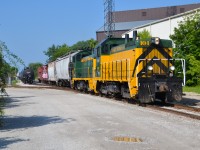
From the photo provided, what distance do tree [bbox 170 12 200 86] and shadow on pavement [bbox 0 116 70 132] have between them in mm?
25567

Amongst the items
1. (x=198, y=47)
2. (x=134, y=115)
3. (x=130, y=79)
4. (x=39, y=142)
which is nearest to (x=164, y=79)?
(x=130, y=79)

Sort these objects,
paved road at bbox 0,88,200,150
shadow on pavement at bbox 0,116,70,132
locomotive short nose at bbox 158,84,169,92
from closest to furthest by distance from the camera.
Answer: paved road at bbox 0,88,200,150, shadow on pavement at bbox 0,116,70,132, locomotive short nose at bbox 158,84,169,92

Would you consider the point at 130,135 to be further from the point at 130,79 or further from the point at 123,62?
the point at 123,62

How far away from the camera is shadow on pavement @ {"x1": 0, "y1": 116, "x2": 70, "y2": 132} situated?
37.8 ft

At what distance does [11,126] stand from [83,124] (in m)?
2.09

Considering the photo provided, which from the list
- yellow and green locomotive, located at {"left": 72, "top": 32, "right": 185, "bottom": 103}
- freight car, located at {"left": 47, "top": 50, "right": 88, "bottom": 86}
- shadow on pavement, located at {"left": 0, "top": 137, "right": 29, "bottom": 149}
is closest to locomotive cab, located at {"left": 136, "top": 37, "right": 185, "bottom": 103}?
yellow and green locomotive, located at {"left": 72, "top": 32, "right": 185, "bottom": 103}

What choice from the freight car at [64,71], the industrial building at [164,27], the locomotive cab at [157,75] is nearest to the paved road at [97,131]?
the locomotive cab at [157,75]

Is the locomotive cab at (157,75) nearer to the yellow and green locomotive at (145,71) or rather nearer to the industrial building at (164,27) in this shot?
the yellow and green locomotive at (145,71)

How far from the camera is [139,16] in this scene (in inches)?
5212

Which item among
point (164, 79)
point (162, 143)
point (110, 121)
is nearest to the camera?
point (162, 143)

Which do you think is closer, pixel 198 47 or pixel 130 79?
pixel 130 79

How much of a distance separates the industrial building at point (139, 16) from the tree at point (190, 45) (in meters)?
74.7

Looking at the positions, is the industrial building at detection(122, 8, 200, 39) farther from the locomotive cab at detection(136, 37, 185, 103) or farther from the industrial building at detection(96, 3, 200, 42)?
the industrial building at detection(96, 3, 200, 42)

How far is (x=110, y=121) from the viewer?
12.5 m
